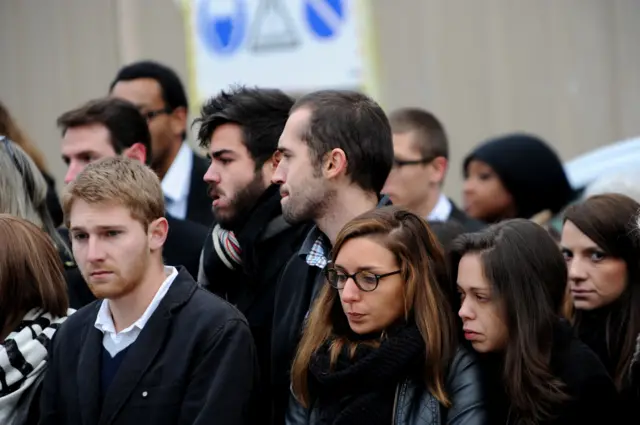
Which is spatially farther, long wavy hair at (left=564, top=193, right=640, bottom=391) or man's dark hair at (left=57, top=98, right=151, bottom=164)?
man's dark hair at (left=57, top=98, right=151, bottom=164)

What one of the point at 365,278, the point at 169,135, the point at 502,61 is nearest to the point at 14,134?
the point at 169,135

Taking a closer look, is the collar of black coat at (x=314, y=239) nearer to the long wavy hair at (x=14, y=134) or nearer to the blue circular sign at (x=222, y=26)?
the long wavy hair at (x=14, y=134)

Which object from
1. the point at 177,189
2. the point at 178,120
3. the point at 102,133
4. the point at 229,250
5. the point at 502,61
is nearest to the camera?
the point at 229,250

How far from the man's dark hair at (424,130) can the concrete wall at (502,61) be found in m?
2.53

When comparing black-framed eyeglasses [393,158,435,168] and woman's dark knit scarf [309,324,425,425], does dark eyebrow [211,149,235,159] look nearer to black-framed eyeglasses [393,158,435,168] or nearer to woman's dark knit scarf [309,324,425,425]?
woman's dark knit scarf [309,324,425,425]

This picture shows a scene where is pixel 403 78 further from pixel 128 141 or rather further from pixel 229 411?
pixel 229 411

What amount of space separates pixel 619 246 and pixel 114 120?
2.39 m

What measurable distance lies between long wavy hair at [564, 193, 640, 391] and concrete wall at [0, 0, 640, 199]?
4.50 m

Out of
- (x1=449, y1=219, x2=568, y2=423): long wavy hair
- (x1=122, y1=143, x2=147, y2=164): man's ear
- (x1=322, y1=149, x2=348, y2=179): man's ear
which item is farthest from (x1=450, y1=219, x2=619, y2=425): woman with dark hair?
(x1=122, y1=143, x2=147, y2=164): man's ear

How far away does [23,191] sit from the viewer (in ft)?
16.9

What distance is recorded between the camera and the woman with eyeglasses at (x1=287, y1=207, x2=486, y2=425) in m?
3.94

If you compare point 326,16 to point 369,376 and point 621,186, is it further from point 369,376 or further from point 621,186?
point 369,376

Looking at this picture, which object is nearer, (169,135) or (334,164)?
(334,164)

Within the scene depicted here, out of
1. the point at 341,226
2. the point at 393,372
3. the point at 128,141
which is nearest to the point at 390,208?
the point at 341,226
